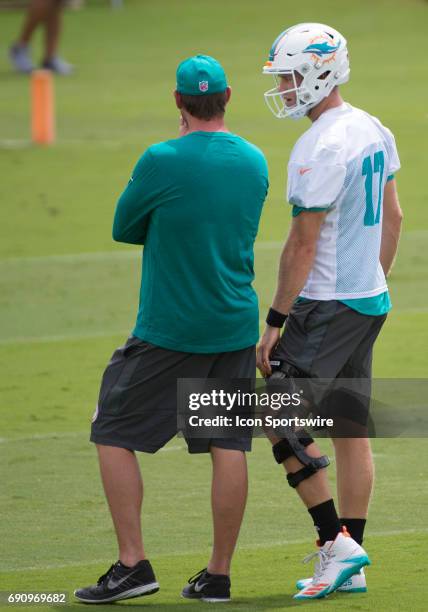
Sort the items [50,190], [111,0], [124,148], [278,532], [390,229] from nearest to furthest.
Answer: [390,229] → [278,532] → [50,190] → [124,148] → [111,0]

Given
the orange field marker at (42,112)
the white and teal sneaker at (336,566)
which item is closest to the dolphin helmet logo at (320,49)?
the white and teal sneaker at (336,566)

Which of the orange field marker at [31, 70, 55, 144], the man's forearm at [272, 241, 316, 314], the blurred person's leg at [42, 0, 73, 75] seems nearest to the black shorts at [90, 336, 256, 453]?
the man's forearm at [272, 241, 316, 314]

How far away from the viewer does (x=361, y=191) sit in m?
5.86

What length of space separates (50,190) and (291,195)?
1191 cm

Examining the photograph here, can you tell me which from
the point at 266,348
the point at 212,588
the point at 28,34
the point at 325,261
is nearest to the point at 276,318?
the point at 266,348

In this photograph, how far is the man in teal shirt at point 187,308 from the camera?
18.6 ft

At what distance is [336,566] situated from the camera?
5.85m

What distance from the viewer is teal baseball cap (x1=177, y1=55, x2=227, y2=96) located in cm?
567

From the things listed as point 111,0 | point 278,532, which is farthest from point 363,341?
point 111,0

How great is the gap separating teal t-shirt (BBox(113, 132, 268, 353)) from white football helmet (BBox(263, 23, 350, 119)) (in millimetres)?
329

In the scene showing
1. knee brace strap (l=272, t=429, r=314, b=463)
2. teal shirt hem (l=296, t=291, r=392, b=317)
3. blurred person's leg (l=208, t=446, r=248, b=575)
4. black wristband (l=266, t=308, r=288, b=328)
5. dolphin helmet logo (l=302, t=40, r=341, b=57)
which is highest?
dolphin helmet logo (l=302, t=40, r=341, b=57)

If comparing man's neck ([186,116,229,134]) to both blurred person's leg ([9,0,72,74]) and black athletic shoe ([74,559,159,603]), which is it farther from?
blurred person's leg ([9,0,72,74])

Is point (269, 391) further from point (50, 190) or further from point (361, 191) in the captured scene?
point (50, 190)

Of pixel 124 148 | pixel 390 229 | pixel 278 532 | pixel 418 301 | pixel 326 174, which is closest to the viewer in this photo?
pixel 326 174
